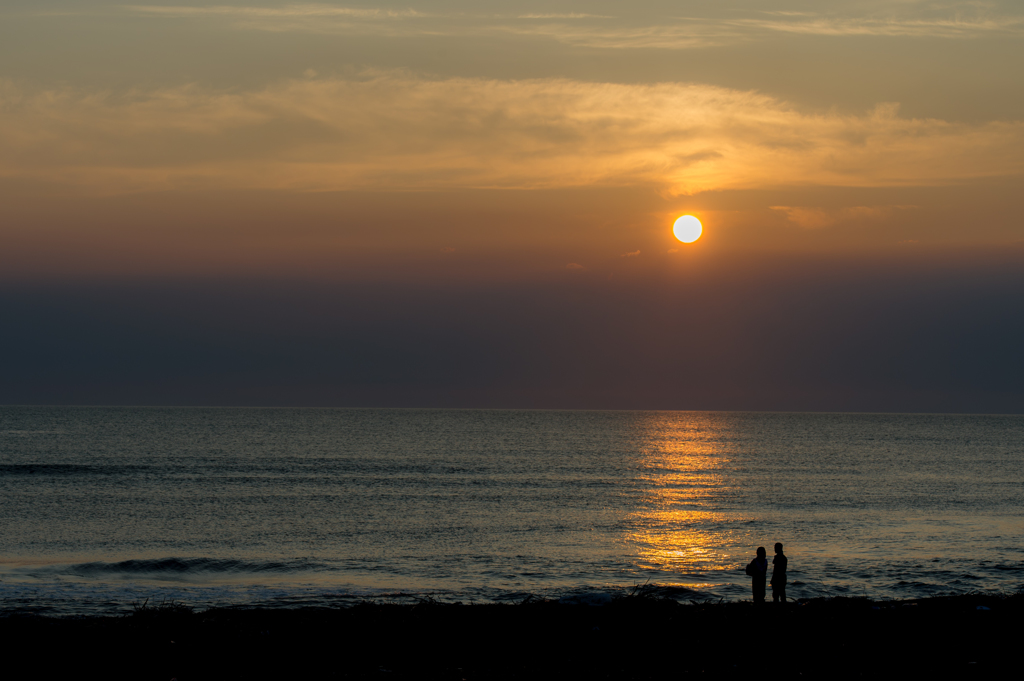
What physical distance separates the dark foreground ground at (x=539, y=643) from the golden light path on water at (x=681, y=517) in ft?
36.5

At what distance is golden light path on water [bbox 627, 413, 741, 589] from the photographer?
34688 millimetres

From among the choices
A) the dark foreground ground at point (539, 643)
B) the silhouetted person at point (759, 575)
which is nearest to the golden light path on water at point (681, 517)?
the silhouetted person at point (759, 575)

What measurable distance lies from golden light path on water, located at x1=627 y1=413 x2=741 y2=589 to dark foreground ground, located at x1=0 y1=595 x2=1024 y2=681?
11121 millimetres

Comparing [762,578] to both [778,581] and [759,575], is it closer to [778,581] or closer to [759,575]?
[759,575]

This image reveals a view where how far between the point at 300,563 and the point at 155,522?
15.6m

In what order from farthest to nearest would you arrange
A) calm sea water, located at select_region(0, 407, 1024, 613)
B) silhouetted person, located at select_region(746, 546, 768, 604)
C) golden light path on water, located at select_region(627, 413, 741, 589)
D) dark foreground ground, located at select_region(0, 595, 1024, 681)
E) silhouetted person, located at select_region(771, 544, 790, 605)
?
golden light path on water, located at select_region(627, 413, 741, 589) < calm sea water, located at select_region(0, 407, 1024, 613) < silhouetted person, located at select_region(771, 544, 790, 605) < silhouetted person, located at select_region(746, 546, 768, 604) < dark foreground ground, located at select_region(0, 595, 1024, 681)

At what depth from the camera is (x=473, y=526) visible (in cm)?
4391

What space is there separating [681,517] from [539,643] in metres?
34.8

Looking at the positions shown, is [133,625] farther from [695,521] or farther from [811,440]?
[811,440]

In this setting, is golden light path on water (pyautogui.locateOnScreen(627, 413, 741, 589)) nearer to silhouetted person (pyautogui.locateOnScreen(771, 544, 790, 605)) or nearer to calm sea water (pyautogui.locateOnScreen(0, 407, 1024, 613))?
calm sea water (pyautogui.locateOnScreen(0, 407, 1024, 613))

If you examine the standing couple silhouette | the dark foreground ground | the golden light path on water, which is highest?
the standing couple silhouette

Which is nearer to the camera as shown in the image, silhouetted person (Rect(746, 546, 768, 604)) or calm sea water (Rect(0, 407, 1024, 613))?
silhouetted person (Rect(746, 546, 768, 604))

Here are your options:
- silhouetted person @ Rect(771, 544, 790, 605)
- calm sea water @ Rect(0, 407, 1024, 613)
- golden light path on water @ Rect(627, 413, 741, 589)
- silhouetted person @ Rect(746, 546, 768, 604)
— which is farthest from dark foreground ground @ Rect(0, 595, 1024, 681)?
golden light path on water @ Rect(627, 413, 741, 589)

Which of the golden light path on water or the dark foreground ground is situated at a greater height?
the dark foreground ground
